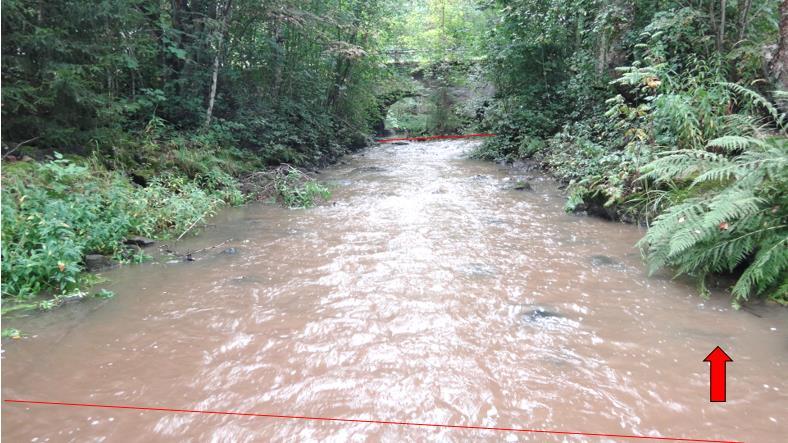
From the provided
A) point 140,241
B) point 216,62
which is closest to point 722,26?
point 140,241

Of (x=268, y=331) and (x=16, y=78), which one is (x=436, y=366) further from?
(x=16, y=78)

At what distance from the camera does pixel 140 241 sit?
5750mm

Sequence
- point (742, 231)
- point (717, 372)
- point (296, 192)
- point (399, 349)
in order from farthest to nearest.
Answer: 1. point (296, 192)
2. point (742, 231)
3. point (399, 349)
4. point (717, 372)

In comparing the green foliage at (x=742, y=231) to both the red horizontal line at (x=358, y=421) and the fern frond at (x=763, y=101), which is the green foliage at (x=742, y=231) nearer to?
the fern frond at (x=763, y=101)

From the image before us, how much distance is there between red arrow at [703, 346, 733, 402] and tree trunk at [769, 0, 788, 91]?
507cm

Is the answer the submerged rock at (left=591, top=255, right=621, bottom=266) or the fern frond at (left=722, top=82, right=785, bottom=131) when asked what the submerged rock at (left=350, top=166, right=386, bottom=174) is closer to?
the submerged rock at (left=591, top=255, right=621, bottom=266)

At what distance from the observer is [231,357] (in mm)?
3330

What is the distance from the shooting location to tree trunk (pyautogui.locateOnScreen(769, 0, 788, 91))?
20.9 feet

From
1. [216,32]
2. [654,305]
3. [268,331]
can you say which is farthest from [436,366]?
[216,32]

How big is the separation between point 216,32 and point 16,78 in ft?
15.4

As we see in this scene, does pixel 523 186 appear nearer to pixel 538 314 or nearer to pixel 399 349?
pixel 538 314

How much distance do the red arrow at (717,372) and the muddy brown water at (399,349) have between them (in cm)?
5

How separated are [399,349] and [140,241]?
3.92 m

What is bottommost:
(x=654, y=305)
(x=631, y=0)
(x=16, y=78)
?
(x=654, y=305)
